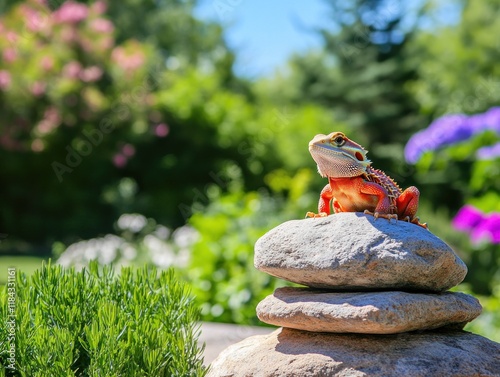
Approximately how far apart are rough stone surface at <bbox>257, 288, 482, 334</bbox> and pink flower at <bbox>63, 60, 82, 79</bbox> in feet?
38.3

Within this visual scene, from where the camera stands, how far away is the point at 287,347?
3.34 m

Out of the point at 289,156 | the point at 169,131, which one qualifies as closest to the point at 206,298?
the point at 289,156

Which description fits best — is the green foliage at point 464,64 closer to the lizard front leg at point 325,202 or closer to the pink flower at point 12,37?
the pink flower at point 12,37

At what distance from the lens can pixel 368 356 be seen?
3.11m

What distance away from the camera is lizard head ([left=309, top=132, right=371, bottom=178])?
3.23m

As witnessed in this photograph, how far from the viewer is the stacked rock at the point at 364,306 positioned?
306 centimetres

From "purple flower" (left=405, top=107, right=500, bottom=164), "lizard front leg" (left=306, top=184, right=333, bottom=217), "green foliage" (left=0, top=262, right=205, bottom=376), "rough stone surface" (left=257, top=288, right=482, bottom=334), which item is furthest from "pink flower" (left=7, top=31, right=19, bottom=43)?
"rough stone surface" (left=257, top=288, right=482, bottom=334)

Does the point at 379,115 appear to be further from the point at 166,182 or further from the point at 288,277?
the point at 288,277

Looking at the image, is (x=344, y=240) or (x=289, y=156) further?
(x=289, y=156)

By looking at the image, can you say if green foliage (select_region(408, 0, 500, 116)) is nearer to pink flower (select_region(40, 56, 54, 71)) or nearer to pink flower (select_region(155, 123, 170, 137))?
pink flower (select_region(155, 123, 170, 137))

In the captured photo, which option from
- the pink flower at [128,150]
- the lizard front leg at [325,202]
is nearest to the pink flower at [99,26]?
the pink flower at [128,150]

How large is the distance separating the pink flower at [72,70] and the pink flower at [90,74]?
123mm

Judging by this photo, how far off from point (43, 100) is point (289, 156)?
575 cm

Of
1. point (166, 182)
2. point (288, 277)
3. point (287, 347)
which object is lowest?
point (287, 347)
